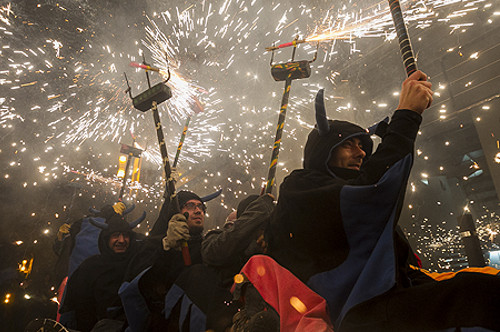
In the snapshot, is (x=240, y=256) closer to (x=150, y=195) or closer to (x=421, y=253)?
(x=421, y=253)

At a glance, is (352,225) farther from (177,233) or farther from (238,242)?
(177,233)

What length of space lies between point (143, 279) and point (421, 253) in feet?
38.2

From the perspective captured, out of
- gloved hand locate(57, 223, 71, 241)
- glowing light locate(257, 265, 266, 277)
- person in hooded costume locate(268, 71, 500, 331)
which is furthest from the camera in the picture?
gloved hand locate(57, 223, 71, 241)

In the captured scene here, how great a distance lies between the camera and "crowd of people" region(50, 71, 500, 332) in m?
1.38

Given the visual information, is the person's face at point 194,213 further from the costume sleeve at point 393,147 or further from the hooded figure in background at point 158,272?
the costume sleeve at point 393,147

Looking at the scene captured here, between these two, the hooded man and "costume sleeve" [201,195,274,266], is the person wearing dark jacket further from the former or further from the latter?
the hooded man

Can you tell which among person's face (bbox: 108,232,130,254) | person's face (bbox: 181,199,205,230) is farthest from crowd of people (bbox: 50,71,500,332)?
person's face (bbox: 108,232,130,254)

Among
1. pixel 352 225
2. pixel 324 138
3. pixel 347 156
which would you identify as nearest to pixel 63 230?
pixel 324 138

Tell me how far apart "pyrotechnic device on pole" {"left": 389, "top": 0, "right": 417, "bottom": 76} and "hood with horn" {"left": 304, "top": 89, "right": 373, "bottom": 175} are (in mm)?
589

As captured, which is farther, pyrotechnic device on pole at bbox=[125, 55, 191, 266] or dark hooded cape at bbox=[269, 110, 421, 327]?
pyrotechnic device on pole at bbox=[125, 55, 191, 266]

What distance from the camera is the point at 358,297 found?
4.98 ft

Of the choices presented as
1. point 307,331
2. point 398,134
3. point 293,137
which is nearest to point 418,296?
point 307,331

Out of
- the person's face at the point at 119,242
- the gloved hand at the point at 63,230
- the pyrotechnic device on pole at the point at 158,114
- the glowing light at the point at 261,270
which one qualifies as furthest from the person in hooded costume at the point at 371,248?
the gloved hand at the point at 63,230

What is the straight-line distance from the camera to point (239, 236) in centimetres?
279
